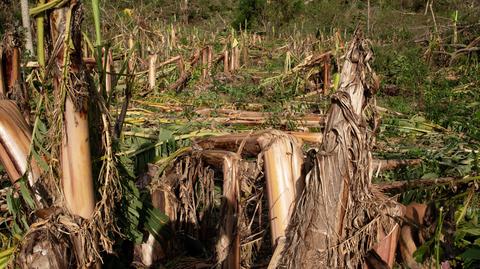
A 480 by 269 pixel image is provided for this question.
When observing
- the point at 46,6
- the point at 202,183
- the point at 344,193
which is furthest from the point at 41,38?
the point at 202,183

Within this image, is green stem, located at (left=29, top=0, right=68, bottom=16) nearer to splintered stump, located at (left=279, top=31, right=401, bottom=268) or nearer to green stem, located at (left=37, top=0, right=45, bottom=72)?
green stem, located at (left=37, top=0, right=45, bottom=72)

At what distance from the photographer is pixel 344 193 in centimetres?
161

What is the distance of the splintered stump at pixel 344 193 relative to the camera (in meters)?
1.54

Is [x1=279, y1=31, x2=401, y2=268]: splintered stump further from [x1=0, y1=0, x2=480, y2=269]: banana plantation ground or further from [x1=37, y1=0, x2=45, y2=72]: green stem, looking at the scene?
[x1=37, y1=0, x2=45, y2=72]: green stem

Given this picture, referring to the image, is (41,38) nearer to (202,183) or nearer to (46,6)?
(46,6)

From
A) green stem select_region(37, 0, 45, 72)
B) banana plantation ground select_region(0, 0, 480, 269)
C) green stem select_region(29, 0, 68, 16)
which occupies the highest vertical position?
green stem select_region(29, 0, 68, 16)

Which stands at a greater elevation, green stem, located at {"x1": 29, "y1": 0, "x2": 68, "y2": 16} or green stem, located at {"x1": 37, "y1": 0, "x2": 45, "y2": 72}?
green stem, located at {"x1": 29, "y1": 0, "x2": 68, "y2": 16}

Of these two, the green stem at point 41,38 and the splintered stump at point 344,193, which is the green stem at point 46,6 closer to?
the green stem at point 41,38

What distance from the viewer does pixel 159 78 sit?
775 cm

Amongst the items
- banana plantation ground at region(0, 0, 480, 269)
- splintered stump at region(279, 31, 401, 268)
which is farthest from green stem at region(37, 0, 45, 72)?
splintered stump at region(279, 31, 401, 268)

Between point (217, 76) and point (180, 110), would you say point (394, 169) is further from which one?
point (217, 76)

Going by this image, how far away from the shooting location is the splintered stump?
60.7 inches

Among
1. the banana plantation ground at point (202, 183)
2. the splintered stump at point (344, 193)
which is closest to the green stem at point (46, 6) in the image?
the banana plantation ground at point (202, 183)

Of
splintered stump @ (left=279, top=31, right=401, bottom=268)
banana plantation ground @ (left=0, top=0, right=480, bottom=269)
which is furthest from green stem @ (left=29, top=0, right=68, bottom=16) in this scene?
splintered stump @ (left=279, top=31, right=401, bottom=268)
